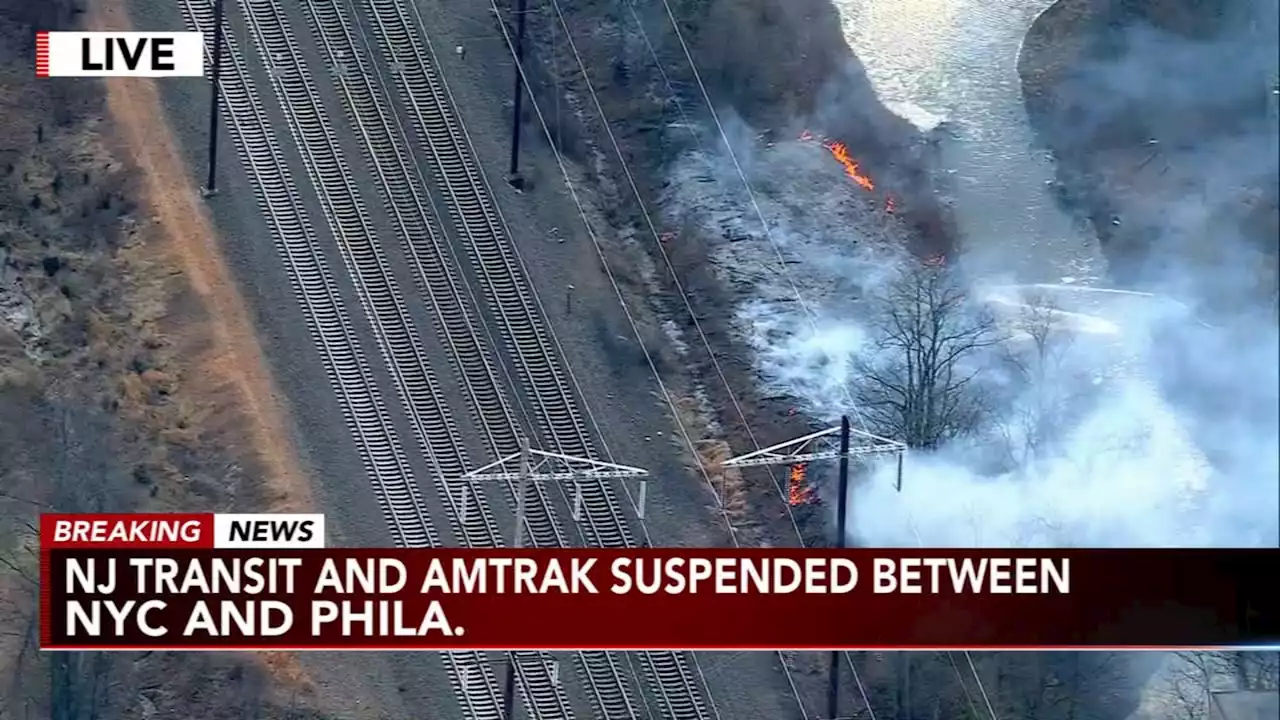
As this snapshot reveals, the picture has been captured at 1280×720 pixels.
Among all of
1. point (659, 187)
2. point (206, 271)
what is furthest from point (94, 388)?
point (659, 187)

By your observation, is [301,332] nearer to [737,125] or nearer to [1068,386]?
[737,125]

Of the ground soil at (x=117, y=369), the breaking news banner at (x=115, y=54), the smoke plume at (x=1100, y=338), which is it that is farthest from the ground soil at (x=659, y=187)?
the ground soil at (x=117, y=369)

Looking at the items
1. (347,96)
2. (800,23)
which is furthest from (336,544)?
(800,23)

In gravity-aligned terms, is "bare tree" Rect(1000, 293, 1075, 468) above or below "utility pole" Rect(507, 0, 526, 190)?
below

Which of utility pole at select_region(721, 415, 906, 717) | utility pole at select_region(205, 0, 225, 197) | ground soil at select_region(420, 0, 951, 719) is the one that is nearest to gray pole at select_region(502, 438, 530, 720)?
ground soil at select_region(420, 0, 951, 719)

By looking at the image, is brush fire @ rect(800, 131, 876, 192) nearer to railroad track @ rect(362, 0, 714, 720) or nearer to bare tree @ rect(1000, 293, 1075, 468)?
bare tree @ rect(1000, 293, 1075, 468)

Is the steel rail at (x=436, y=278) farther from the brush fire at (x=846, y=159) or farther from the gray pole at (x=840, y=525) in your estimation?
the brush fire at (x=846, y=159)
